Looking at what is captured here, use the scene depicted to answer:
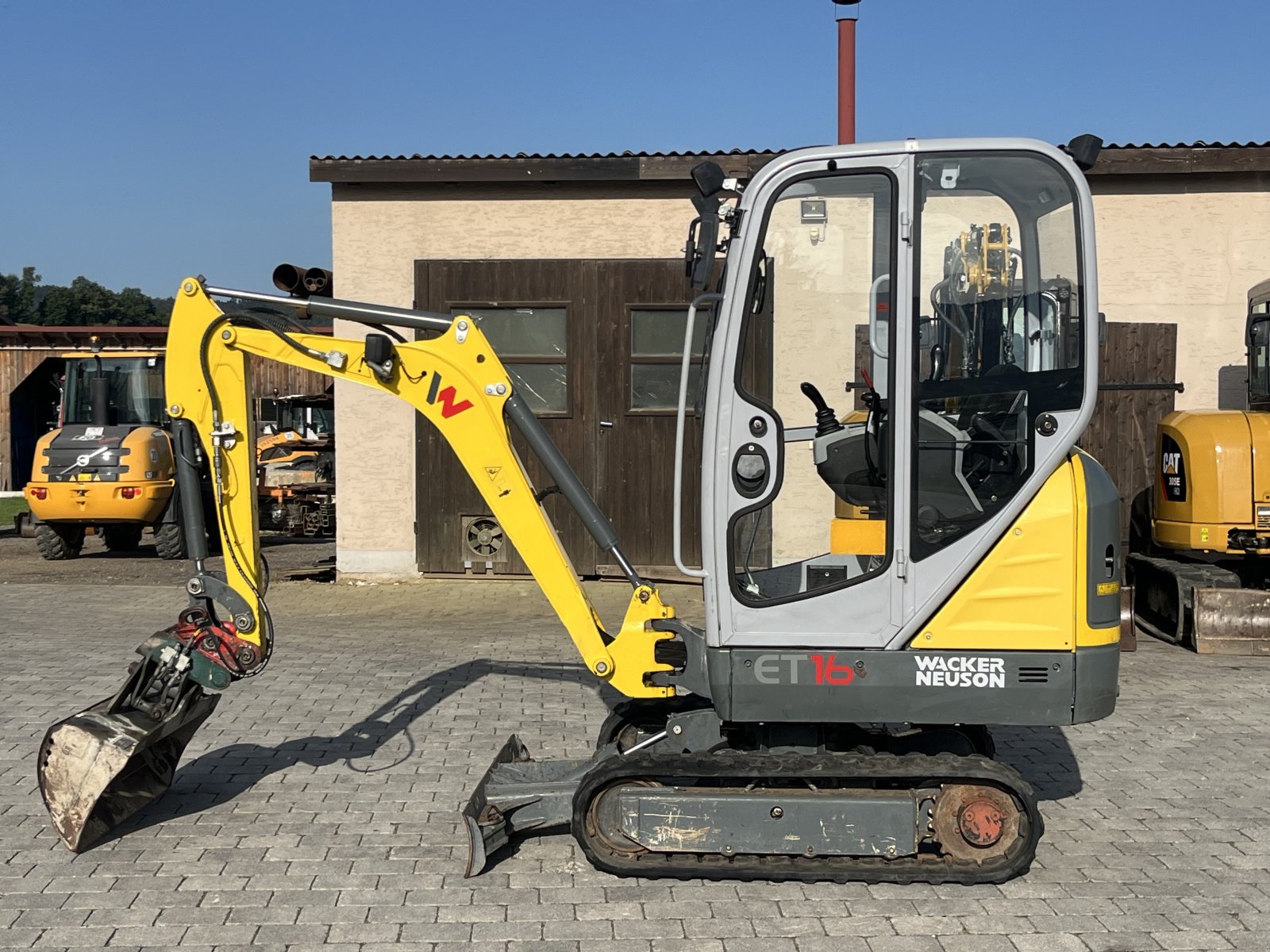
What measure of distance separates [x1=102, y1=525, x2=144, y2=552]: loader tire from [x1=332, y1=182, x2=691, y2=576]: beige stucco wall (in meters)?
5.07

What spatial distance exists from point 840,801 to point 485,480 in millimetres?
1984

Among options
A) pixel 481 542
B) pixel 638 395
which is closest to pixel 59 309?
pixel 481 542

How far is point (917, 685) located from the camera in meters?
4.92

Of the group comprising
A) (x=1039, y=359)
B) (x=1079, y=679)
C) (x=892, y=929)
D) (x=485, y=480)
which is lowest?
(x=892, y=929)

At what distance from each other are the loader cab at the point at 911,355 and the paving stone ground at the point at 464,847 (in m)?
1.10

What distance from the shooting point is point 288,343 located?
556 cm

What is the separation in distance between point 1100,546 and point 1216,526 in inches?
222

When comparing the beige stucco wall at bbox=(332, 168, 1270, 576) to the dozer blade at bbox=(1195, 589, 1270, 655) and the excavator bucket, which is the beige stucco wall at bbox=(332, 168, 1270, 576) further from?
the excavator bucket

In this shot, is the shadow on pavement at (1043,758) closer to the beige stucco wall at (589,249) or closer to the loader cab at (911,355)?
the loader cab at (911,355)

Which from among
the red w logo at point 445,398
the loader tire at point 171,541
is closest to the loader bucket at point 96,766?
the red w logo at point 445,398

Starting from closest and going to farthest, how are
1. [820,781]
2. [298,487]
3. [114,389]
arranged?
1. [820,781]
2. [114,389]
3. [298,487]

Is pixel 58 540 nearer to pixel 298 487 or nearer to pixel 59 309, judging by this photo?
pixel 298 487

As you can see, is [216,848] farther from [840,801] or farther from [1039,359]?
[1039,359]

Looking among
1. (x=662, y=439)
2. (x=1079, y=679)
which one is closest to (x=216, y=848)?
(x=1079, y=679)
